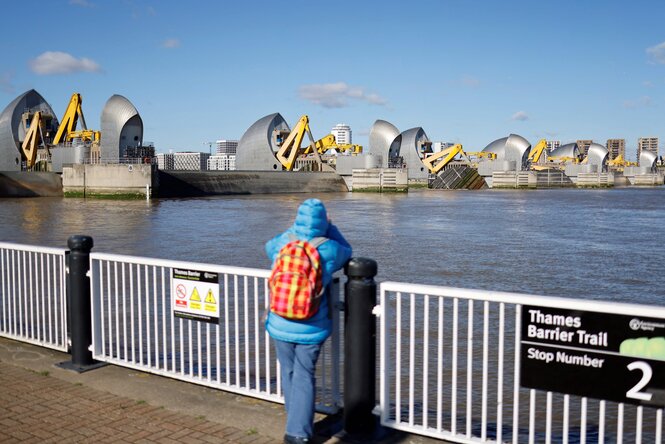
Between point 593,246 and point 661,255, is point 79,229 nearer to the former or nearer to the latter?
point 593,246

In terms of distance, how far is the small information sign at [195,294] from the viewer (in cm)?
504

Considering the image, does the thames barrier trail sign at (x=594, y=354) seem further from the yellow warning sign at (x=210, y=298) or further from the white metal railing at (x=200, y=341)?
the yellow warning sign at (x=210, y=298)

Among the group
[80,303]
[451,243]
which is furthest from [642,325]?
[451,243]

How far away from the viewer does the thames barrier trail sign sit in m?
3.40

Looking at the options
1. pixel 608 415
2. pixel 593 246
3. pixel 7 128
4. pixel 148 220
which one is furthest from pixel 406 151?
pixel 608 415

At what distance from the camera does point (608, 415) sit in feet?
19.0

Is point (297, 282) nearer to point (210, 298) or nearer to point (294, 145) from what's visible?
point (210, 298)

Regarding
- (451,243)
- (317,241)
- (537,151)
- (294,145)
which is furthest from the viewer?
(537,151)

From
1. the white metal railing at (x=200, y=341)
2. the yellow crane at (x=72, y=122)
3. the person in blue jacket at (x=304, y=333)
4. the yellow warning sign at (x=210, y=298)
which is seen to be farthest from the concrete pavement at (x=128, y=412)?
the yellow crane at (x=72, y=122)

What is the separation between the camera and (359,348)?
425 cm

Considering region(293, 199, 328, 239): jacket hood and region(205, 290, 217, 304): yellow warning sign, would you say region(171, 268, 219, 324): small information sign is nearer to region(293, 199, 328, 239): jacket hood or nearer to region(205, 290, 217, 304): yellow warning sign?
region(205, 290, 217, 304): yellow warning sign

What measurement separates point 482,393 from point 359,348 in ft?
5.25

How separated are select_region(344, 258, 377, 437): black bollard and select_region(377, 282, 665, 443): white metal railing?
0.42ft

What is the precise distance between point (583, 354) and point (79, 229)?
23.9 meters
